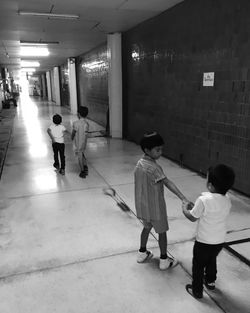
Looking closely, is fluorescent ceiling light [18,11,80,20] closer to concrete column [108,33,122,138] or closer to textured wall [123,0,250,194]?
textured wall [123,0,250,194]

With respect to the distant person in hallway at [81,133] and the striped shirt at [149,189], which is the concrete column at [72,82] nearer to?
the distant person in hallway at [81,133]

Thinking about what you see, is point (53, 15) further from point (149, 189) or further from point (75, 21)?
point (149, 189)

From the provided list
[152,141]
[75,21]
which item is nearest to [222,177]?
→ [152,141]

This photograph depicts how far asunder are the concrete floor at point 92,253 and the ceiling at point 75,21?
10.7ft

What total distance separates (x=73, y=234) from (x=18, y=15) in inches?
210

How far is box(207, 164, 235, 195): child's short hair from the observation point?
77.0 inches

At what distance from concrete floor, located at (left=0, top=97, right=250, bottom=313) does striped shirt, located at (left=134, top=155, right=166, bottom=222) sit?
1.86 ft

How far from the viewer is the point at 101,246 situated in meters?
3.06

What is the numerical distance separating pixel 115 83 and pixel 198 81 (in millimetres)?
4063

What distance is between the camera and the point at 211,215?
2035 mm

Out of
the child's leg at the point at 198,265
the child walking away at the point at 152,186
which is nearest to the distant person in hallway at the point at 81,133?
the child walking away at the point at 152,186

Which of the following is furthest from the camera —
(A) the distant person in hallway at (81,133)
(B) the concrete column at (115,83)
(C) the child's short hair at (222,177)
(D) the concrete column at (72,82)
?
(D) the concrete column at (72,82)

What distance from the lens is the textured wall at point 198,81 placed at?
14.1 feet

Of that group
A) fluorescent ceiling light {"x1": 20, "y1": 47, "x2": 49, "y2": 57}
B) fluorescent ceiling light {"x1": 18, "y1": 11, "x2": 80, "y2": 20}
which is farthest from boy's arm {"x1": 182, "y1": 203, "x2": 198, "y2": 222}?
fluorescent ceiling light {"x1": 20, "y1": 47, "x2": 49, "y2": 57}
